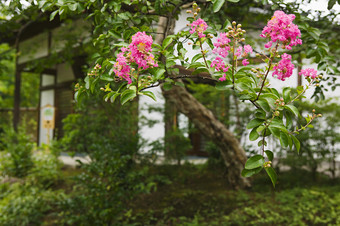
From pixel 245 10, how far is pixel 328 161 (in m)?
2.67

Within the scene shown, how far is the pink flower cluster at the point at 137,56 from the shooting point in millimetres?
1171

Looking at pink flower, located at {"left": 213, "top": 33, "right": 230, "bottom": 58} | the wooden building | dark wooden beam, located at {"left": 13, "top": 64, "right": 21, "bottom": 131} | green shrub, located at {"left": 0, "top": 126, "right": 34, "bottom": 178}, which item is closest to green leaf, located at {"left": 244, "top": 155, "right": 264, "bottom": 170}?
pink flower, located at {"left": 213, "top": 33, "right": 230, "bottom": 58}

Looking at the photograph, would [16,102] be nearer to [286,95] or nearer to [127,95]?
[127,95]

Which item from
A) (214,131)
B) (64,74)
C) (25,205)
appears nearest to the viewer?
(25,205)

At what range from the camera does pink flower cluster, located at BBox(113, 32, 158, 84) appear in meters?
1.17

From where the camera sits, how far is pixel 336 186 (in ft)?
14.8

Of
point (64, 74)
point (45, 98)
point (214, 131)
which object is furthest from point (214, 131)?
point (45, 98)

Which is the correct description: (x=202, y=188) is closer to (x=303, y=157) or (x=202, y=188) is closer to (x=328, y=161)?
(x=303, y=157)

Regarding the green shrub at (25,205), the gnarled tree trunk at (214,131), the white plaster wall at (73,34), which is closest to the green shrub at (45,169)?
the green shrub at (25,205)

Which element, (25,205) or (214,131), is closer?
(25,205)

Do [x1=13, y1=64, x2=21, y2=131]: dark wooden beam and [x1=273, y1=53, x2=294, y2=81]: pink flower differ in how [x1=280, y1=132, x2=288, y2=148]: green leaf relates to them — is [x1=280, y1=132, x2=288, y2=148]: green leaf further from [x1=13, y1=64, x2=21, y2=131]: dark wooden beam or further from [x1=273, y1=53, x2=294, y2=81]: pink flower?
[x1=13, y1=64, x2=21, y2=131]: dark wooden beam

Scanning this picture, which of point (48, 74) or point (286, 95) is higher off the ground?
point (48, 74)

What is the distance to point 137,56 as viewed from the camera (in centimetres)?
120

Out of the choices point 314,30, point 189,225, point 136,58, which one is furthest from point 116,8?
point 189,225
